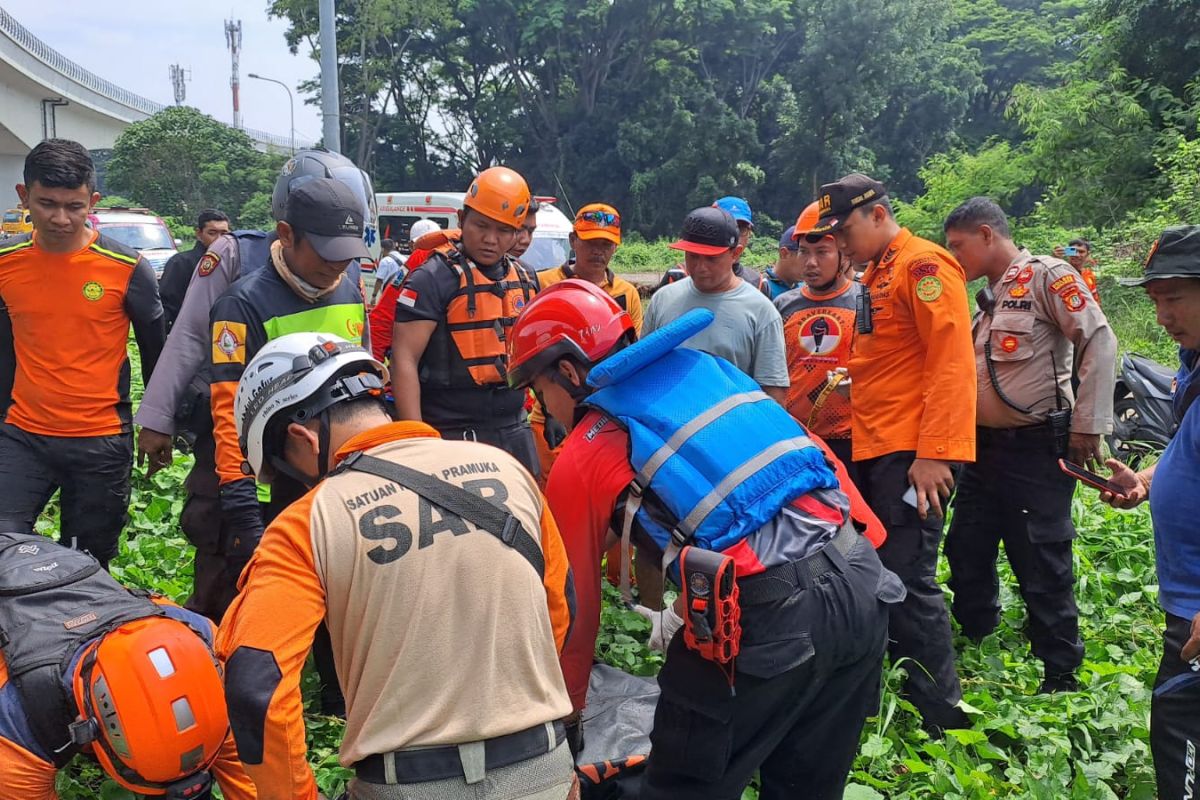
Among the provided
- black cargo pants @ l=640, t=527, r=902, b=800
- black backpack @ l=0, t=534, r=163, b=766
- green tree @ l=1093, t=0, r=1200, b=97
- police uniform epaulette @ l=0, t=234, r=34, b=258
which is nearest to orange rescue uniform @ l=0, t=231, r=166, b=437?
police uniform epaulette @ l=0, t=234, r=34, b=258

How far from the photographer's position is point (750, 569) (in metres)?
2.02

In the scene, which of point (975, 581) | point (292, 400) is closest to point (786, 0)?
point (975, 581)

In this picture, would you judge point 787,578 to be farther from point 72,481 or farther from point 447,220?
point 447,220

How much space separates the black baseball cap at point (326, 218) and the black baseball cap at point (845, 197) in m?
1.79

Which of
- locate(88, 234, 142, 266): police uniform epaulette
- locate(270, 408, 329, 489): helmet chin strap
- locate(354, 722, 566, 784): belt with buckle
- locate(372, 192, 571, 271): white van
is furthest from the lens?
locate(372, 192, 571, 271): white van

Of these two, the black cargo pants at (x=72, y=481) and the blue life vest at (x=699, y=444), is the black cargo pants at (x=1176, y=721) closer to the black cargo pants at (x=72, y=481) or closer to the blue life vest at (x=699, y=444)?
the blue life vest at (x=699, y=444)

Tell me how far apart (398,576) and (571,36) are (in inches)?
1480

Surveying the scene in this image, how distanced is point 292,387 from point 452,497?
466 mm

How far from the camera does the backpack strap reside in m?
1.72

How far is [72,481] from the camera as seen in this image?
387cm

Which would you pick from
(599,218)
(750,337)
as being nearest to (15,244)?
(599,218)

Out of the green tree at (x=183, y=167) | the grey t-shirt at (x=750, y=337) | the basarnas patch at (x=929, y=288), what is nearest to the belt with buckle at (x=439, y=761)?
the basarnas patch at (x=929, y=288)

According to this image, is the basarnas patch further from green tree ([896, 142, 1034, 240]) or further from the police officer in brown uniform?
green tree ([896, 142, 1034, 240])

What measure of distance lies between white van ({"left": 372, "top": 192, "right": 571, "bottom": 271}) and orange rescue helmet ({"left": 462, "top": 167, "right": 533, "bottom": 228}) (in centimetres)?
970
